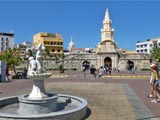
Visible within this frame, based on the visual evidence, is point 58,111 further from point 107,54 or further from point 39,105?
point 107,54

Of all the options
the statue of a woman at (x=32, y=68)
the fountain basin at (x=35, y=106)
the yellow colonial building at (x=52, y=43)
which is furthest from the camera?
the yellow colonial building at (x=52, y=43)

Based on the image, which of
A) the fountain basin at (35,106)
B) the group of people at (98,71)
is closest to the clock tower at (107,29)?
the group of people at (98,71)

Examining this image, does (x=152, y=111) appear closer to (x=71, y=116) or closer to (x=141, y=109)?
(x=141, y=109)

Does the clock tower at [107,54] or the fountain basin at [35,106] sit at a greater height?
the clock tower at [107,54]

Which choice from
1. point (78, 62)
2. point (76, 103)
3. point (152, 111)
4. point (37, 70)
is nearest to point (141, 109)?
point (152, 111)

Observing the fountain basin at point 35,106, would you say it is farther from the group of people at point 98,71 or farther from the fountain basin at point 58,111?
the group of people at point 98,71

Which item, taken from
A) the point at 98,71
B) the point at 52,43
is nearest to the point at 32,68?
the point at 98,71

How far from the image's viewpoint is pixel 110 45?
2539 inches

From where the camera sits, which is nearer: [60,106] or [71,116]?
[71,116]

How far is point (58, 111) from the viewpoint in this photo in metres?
9.63

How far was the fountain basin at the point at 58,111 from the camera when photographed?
7.66 meters

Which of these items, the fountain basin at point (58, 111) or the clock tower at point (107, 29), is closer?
the fountain basin at point (58, 111)

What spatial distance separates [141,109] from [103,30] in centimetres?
6618

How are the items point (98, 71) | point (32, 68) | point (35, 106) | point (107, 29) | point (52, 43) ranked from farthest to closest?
point (52, 43)
point (107, 29)
point (98, 71)
point (32, 68)
point (35, 106)
